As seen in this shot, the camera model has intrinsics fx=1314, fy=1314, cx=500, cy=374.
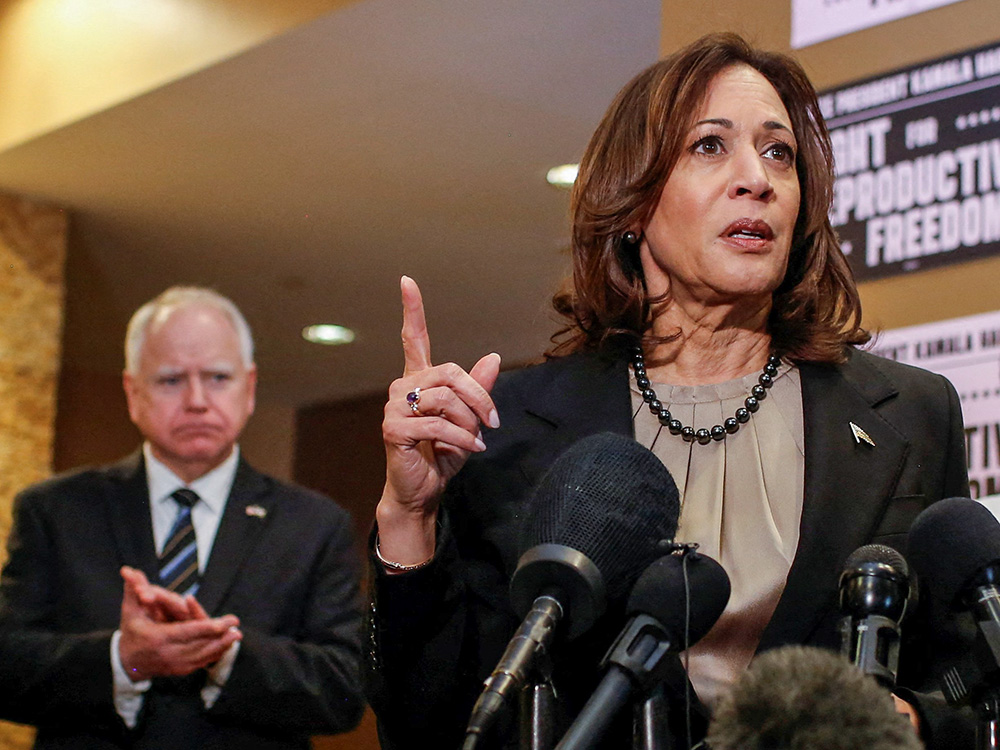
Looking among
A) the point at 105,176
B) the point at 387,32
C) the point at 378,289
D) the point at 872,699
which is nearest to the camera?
the point at 872,699

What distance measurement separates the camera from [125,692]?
8.04 feet

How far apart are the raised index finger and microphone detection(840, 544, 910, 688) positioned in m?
0.60

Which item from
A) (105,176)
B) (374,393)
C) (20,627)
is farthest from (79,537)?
(374,393)

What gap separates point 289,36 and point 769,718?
3.55m

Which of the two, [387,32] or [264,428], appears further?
[264,428]

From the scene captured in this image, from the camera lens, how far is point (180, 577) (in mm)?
2723

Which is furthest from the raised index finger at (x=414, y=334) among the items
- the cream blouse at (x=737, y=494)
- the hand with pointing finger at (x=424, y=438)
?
the cream blouse at (x=737, y=494)

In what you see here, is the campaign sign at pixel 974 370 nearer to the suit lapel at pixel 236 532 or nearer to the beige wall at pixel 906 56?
the beige wall at pixel 906 56

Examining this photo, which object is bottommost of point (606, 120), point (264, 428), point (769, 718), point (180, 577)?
point (769, 718)

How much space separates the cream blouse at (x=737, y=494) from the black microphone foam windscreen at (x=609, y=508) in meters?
0.33

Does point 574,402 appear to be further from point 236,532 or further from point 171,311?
point 171,311

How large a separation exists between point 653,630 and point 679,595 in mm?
42

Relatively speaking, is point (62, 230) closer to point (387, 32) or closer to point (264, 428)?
point (387, 32)

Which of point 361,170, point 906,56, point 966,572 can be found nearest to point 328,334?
point 361,170
